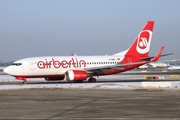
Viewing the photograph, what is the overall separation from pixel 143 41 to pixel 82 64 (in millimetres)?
8720

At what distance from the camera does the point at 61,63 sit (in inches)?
1917

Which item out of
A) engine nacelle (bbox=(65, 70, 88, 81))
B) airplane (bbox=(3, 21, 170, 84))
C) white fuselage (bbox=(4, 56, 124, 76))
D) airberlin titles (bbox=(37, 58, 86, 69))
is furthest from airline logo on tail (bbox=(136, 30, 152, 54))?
engine nacelle (bbox=(65, 70, 88, 81))

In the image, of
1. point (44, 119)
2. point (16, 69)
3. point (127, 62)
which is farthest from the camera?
point (127, 62)

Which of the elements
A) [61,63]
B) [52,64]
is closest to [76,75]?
[61,63]

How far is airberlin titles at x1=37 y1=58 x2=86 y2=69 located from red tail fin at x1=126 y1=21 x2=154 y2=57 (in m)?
6.53

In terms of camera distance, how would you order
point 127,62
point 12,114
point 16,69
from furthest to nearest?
point 127,62 → point 16,69 → point 12,114

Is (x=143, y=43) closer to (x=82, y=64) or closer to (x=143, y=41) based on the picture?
(x=143, y=41)

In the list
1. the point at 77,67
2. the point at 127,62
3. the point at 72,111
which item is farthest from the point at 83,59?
the point at 72,111

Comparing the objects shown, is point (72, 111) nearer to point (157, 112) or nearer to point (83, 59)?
point (157, 112)

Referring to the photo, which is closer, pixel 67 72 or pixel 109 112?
pixel 109 112

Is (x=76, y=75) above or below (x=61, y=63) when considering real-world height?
below

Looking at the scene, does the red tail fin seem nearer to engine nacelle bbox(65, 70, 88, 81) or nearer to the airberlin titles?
the airberlin titles

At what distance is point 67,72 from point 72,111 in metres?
28.7

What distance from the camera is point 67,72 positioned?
4809 centimetres
